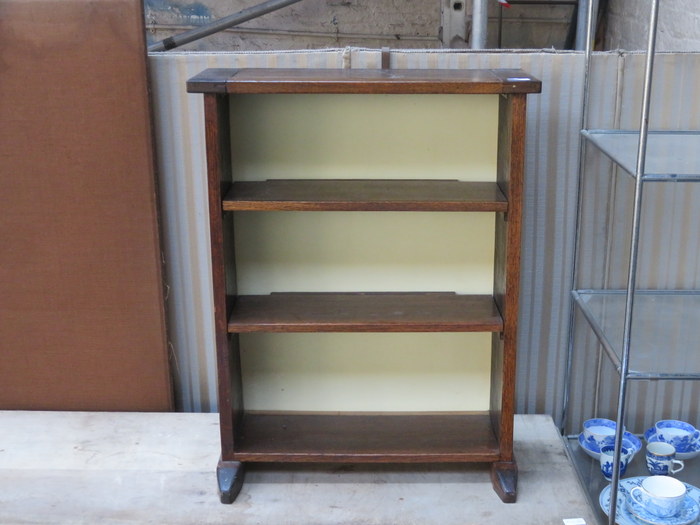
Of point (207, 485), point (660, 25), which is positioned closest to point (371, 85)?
point (207, 485)

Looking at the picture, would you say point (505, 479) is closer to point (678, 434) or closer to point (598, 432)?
point (598, 432)

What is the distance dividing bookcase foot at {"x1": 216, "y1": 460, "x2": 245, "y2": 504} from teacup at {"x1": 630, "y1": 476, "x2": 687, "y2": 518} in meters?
0.88

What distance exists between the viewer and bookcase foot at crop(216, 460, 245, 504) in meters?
1.97

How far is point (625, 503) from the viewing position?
Answer: 1983 mm

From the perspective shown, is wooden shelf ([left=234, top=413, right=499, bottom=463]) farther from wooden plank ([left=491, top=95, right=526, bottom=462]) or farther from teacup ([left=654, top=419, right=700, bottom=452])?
teacup ([left=654, top=419, right=700, bottom=452])

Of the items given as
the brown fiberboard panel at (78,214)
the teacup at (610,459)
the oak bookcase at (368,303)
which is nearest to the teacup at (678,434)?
the teacup at (610,459)

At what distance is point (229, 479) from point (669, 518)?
0.97m

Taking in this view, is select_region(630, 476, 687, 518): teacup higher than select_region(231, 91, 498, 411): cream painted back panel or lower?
Result: lower

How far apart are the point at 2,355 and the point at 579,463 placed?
1508 mm

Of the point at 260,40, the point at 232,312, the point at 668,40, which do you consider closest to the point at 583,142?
the point at 668,40

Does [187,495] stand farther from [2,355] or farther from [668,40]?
[668,40]

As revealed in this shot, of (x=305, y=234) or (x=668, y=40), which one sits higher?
(x=668, y=40)

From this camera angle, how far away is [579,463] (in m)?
2.20

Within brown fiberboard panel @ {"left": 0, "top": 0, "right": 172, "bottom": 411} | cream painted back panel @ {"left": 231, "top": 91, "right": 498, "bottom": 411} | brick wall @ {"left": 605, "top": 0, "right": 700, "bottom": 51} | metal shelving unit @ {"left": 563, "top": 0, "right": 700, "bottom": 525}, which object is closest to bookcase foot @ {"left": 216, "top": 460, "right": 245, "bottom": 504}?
cream painted back panel @ {"left": 231, "top": 91, "right": 498, "bottom": 411}
